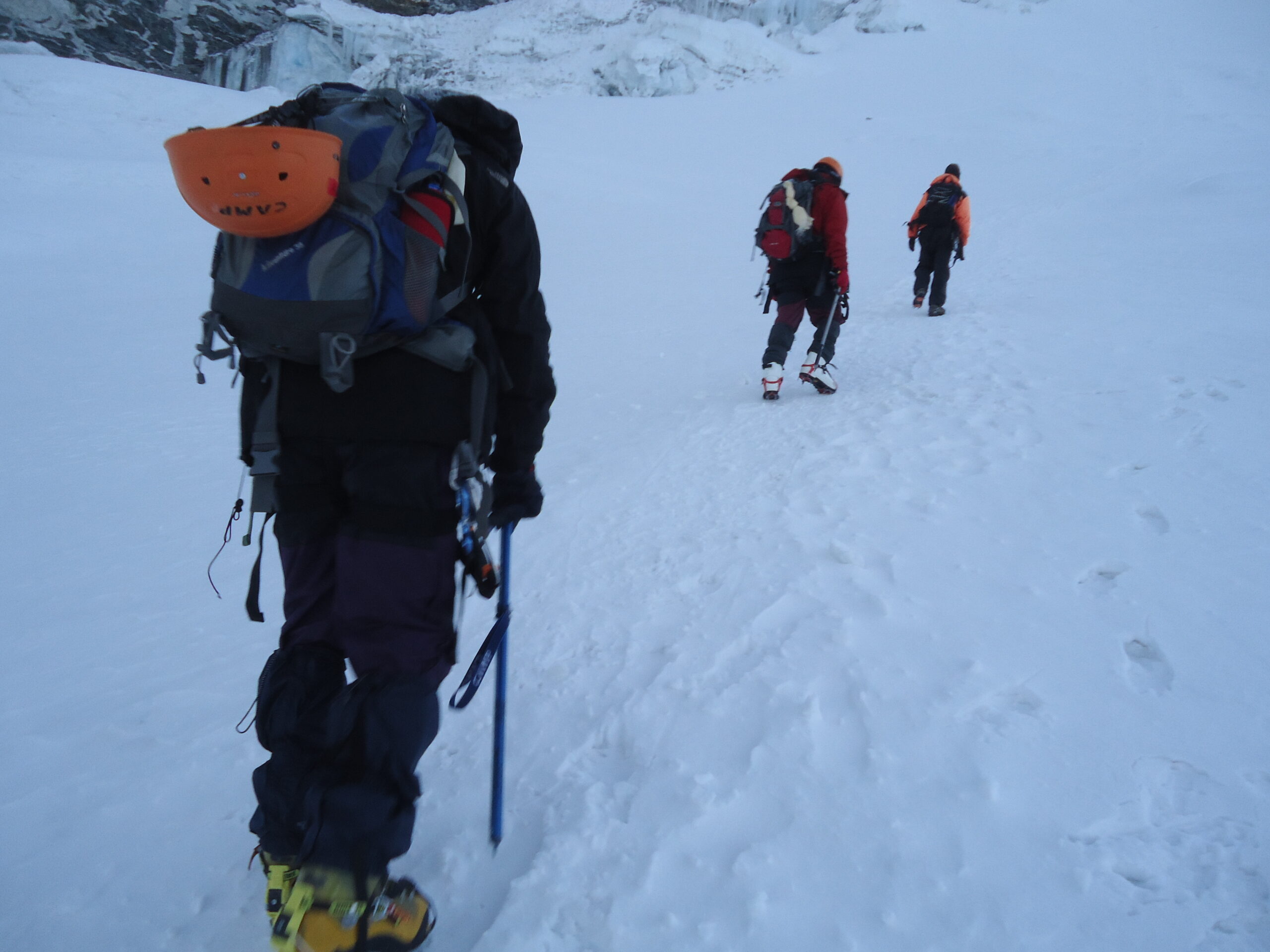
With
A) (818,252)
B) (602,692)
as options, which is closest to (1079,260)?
(818,252)

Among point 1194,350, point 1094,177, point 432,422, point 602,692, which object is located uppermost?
point 1094,177

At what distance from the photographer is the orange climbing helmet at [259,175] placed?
1.21m

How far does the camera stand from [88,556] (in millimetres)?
3568

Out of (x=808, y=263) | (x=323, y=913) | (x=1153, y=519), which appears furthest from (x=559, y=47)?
(x=323, y=913)

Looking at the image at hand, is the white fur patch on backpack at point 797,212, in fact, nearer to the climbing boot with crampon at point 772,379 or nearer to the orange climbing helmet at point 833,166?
the orange climbing helmet at point 833,166

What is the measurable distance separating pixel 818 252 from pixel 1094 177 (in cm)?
1404

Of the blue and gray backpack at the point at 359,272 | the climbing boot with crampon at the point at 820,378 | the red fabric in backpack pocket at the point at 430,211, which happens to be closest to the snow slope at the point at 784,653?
the climbing boot with crampon at the point at 820,378

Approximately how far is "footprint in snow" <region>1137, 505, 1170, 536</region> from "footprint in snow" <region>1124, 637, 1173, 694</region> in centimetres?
73

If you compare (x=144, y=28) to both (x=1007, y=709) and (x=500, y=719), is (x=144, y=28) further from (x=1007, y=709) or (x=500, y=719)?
(x=1007, y=709)

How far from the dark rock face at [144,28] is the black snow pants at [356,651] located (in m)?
35.1

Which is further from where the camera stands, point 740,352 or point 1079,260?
point 1079,260

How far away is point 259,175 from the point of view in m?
1.21

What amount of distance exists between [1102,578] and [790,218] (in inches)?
122

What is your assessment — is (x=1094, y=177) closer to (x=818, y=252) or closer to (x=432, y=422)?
(x=818, y=252)
